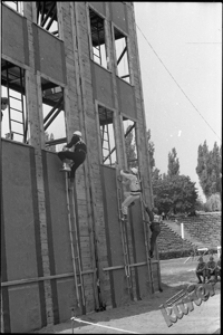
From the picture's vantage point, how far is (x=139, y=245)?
3.72 ft

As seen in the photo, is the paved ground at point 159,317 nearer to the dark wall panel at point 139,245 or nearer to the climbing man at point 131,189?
the dark wall panel at point 139,245

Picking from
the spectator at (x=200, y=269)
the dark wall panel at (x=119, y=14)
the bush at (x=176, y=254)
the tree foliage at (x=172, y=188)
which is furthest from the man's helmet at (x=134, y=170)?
the spectator at (x=200, y=269)

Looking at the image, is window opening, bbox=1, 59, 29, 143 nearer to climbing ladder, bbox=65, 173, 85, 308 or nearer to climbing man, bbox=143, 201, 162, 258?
climbing ladder, bbox=65, 173, 85, 308

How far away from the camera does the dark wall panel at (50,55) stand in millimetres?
933

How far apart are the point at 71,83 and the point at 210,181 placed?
75 cm

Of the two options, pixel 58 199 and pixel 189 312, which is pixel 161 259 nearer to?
pixel 189 312

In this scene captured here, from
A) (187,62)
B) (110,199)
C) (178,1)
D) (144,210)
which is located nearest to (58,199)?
(110,199)

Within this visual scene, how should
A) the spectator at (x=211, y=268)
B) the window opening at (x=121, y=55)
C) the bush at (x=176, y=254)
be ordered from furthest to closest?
1. the spectator at (x=211, y=268)
2. the bush at (x=176, y=254)
3. the window opening at (x=121, y=55)

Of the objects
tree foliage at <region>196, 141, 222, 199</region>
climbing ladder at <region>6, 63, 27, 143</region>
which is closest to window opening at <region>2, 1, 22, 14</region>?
climbing ladder at <region>6, 63, 27, 143</region>

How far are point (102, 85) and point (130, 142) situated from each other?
5.9 inches

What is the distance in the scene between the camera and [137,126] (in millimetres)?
1222

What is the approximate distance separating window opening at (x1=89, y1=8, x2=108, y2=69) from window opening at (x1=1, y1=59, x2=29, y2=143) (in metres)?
0.19

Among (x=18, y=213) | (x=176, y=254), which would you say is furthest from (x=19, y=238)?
(x=176, y=254)

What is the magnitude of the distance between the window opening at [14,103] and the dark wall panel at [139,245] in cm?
34
